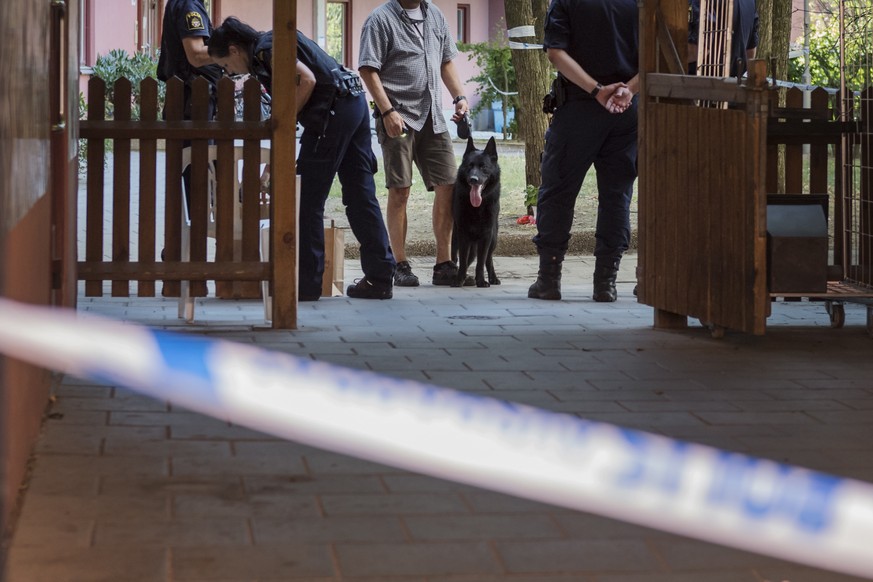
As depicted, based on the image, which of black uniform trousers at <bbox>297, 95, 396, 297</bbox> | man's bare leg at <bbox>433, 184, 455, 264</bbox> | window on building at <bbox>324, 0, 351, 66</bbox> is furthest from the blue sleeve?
window on building at <bbox>324, 0, 351, 66</bbox>

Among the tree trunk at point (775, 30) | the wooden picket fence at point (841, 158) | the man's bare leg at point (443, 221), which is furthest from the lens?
the tree trunk at point (775, 30)

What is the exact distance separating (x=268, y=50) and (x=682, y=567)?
4424 mm

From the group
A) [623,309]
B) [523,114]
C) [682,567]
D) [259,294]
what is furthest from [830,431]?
[523,114]

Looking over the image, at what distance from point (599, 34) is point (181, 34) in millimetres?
2309

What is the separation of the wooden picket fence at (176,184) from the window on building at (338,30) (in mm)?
25680

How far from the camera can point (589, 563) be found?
10.0 ft

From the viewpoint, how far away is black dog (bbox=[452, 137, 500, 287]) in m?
8.62

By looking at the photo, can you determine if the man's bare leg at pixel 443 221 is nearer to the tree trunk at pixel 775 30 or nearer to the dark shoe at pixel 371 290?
the dark shoe at pixel 371 290

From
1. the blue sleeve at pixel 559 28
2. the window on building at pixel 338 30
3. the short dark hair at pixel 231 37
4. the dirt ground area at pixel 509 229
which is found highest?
the window on building at pixel 338 30

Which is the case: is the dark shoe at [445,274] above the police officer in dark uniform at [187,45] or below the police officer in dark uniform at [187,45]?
below

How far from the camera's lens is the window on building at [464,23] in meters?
34.3

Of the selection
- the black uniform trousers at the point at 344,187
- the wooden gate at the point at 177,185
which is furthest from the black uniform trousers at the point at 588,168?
the wooden gate at the point at 177,185

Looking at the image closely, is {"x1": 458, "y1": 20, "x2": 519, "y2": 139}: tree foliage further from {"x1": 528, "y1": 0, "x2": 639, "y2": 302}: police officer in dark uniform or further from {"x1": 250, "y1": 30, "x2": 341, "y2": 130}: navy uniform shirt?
{"x1": 250, "y1": 30, "x2": 341, "y2": 130}: navy uniform shirt

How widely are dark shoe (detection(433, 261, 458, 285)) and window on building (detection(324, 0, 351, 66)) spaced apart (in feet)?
78.6
